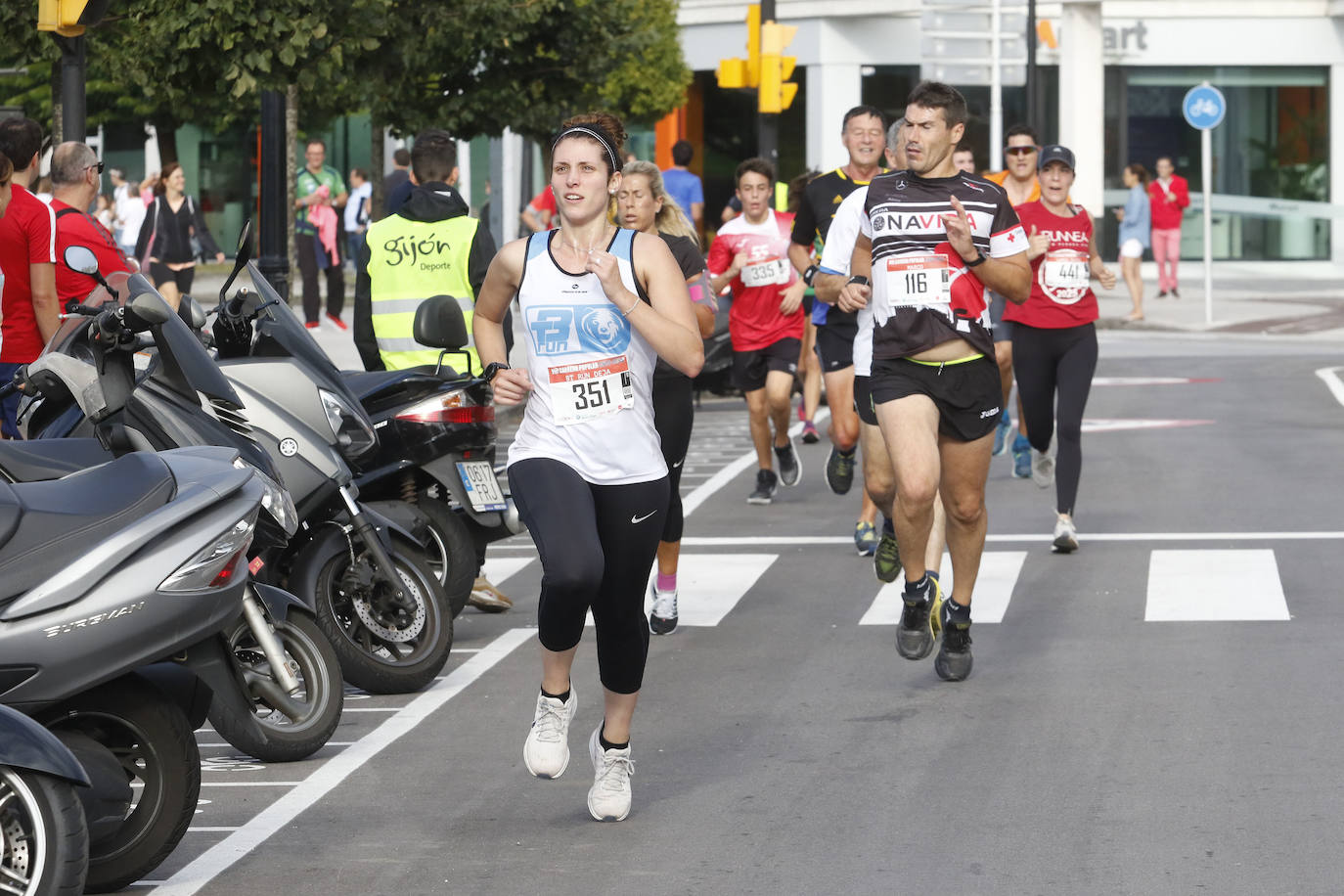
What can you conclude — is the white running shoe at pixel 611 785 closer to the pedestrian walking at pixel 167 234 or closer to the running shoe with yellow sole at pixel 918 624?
the running shoe with yellow sole at pixel 918 624

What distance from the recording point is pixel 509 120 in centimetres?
2223

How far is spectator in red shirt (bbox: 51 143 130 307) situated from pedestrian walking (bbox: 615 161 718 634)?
94.2 inches

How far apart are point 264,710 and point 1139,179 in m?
28.1

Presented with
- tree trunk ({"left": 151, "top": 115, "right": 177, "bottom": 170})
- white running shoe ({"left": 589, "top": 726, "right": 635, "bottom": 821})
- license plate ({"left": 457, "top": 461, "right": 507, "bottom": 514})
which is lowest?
white running shoe ({"left": 589, "top": 726, "right": 635, "bottom": 821})

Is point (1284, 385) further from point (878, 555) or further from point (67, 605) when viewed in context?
point (67, 605)

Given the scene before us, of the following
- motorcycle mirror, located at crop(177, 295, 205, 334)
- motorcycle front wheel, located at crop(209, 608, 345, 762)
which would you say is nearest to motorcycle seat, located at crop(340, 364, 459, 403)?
motorcycle mirror, located at crop(177, 295, 205, 334)

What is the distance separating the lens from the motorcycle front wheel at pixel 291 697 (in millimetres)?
6566

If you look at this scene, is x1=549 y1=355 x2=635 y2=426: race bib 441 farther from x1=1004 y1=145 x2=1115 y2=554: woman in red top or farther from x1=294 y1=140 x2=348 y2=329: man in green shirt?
x1=294 y1=140 x2=348 y2=329: man in green shirt

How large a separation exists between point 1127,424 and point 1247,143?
25.4m

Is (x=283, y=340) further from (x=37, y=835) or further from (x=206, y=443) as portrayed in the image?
(x=37, y=835)

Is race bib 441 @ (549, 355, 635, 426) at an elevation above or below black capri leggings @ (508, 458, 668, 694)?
above

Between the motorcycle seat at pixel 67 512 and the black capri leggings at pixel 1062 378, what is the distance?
6.10m

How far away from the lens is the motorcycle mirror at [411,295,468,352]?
7473 millimetres

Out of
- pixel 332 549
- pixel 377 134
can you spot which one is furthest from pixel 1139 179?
pixel 332 549
